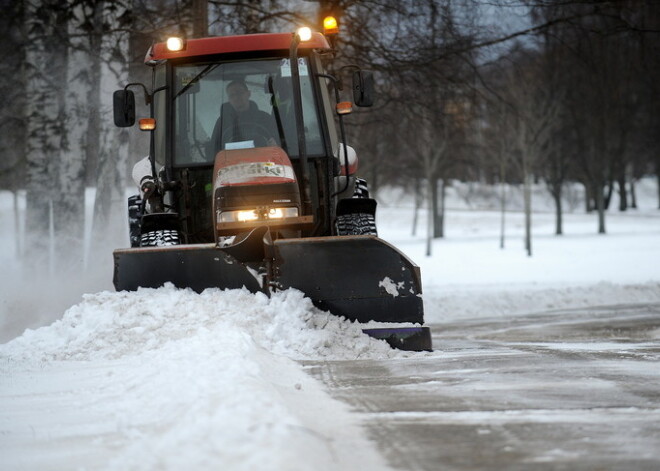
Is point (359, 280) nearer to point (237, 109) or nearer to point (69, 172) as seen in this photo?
point (237, 109)

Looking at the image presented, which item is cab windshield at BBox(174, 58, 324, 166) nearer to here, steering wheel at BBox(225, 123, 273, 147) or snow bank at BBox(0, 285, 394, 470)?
steering wheel at BBox(225, 123, 273, 147)

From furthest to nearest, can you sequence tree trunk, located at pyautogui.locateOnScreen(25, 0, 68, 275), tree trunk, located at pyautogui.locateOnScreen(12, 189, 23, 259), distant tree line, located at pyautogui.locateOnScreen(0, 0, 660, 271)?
tree trunk, located at pyautogui.locateOnScreen(12, 189, 23, 259), tree trunk, located at pyautogui.locateOnScreen(25, 0, 68, 275), distant tree line, located at pyautogui.locateOnScreen(0, 0, 660, 271)

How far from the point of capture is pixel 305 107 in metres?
8.09

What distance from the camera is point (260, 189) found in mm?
7301

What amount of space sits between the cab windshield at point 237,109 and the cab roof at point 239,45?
0.41 ft

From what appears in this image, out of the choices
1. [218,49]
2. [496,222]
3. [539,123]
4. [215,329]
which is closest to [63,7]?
[218,49]

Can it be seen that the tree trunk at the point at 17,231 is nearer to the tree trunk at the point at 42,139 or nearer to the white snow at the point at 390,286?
the tree trunk at the point at 42,139

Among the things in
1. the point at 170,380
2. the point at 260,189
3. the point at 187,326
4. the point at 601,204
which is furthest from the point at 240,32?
the point at 601,204

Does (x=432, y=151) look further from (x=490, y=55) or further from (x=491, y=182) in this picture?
(x=491, y=182)

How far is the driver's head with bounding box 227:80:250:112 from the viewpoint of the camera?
7.98 metres

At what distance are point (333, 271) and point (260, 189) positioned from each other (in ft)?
2.91

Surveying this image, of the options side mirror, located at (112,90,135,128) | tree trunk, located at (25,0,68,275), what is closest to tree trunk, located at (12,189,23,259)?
tree trunk, located at (25,0,68,275)

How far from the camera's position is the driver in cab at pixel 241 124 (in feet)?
26.0

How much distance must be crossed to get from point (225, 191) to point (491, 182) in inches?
2160
